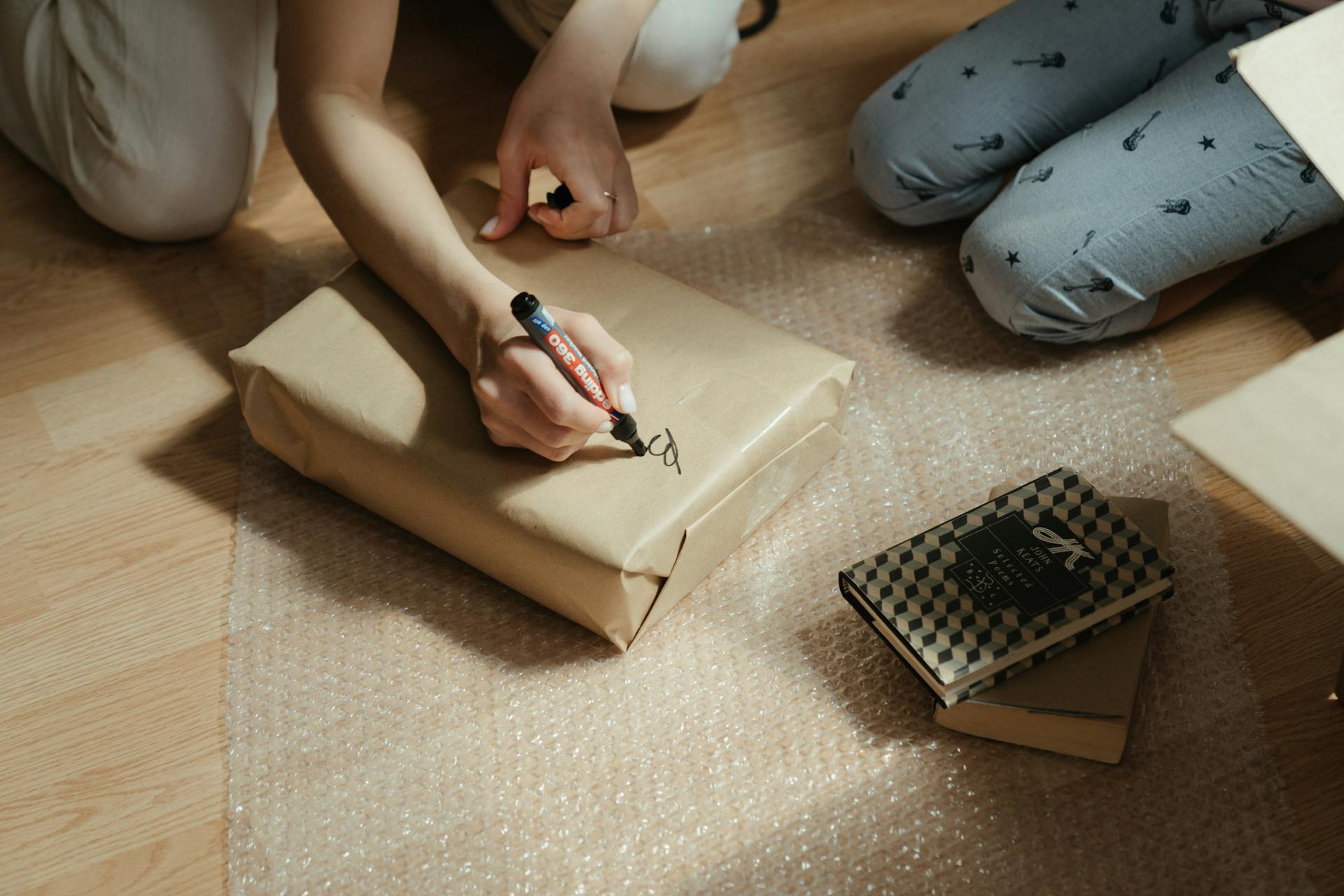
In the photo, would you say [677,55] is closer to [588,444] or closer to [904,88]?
[904,88]

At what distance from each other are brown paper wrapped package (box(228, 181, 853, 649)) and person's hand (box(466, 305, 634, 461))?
0.03m

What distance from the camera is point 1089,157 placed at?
896 mm

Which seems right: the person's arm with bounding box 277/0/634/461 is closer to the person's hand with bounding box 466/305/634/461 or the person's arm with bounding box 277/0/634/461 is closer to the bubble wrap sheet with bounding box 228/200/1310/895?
the person's hand with bounding box 466/305/634/461

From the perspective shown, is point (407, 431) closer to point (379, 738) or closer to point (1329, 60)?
point (379, 738)

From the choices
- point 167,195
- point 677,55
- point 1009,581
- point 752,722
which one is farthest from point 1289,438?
point 167,195

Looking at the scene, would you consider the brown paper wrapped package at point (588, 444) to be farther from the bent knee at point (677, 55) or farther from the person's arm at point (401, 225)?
the bent knee at point (677, 55)

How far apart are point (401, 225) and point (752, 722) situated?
47cm

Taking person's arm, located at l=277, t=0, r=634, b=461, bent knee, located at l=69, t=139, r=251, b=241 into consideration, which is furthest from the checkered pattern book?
bent knee, located at l=69, t=139, r=251, b=241

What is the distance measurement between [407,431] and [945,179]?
1.83 ft

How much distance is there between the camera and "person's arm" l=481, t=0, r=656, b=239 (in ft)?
2.77

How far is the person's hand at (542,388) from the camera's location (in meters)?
0.68

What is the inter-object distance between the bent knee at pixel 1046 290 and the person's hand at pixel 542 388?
14.6 inches

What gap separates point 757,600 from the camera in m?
0.81

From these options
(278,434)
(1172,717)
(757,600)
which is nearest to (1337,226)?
(1172,717)
